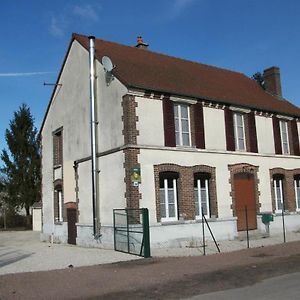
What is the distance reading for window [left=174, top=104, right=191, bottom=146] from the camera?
20.5 meters

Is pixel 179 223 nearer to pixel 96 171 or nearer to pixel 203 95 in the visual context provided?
pixel 96 171

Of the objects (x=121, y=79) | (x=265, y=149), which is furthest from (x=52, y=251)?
(x=265, y=149)

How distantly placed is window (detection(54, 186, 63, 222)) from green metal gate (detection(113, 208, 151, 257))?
6785 millimetres

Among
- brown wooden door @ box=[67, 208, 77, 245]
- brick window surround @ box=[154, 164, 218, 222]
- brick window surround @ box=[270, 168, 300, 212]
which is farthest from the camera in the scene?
brick window surround @ box=[270, 168, 300, 212]

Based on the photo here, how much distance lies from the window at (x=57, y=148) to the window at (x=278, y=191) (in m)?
11.4

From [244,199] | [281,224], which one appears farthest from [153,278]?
[281,224]

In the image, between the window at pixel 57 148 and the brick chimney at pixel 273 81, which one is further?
the brick chimney at pixel 273 81

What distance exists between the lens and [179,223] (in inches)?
759

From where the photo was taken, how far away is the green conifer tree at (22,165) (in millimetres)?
45500

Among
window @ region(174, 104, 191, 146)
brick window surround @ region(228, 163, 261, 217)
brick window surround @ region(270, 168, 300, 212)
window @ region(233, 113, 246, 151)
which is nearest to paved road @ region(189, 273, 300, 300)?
window @ region(174, 104, 191, 146)

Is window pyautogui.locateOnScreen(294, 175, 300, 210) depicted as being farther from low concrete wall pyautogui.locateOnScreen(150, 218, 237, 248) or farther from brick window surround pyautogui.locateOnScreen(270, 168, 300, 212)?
low concrete wall pyautogui.locateOnScreen(150, 218, 237, 248)

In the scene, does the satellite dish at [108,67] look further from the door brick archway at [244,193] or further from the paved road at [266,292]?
the paved road at [266,292]

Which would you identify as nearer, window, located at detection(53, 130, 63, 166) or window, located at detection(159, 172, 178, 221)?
window, located at detection(159, 172, 178, 221)

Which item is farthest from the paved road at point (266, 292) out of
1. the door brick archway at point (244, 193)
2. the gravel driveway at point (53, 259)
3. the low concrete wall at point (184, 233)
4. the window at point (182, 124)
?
the door brick archway at point (244, 193)
